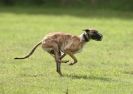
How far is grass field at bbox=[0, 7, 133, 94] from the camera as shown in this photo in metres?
13.0

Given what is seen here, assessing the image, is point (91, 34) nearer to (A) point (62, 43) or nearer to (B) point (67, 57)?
(A) point (62, 43)

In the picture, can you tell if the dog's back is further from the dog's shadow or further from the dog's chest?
the dog's shadow

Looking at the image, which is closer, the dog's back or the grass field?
the grass field

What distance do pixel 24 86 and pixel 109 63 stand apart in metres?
5.20

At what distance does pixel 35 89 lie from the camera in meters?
12.5

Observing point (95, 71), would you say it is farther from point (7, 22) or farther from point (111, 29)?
point (7, 22)

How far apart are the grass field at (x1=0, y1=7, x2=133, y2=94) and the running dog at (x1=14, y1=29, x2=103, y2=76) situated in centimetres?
49

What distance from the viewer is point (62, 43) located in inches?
579

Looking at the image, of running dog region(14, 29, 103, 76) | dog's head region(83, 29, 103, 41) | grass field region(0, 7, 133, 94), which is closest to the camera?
grass field region(0, 7, 133, 94)

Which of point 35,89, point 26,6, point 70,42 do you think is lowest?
point 35,89

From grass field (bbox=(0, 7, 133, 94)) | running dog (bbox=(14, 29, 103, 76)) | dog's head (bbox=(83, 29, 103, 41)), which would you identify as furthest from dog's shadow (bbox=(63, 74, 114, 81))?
dog's head (bbox=(83, 29, 103, 41))

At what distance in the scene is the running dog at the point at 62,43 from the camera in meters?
14.5

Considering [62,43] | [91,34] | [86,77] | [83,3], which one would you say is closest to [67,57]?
[91,34]

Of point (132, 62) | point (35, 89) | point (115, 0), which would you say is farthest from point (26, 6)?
point (35, 89)
